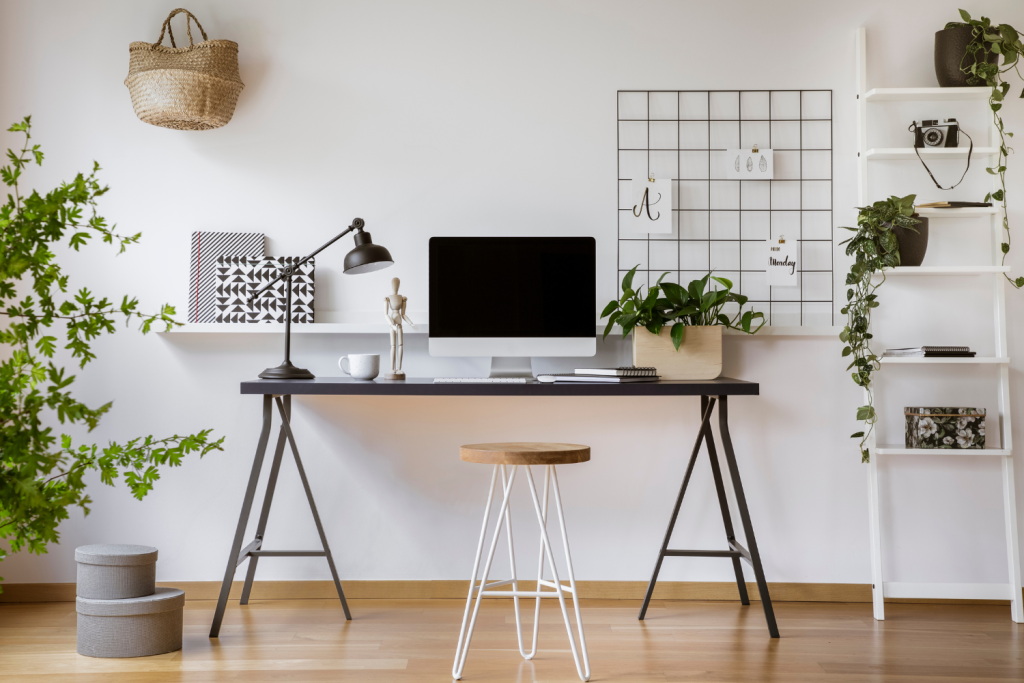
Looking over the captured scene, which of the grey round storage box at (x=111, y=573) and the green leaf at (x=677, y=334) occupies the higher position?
the green leaf at (x=677, y=334)

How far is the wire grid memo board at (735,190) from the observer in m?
2.91

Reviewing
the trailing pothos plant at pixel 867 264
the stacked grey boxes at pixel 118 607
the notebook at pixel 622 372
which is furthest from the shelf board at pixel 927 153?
the stacked grey boxes at pixel 118 607

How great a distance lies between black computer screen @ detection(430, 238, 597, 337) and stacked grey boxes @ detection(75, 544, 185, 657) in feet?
3.87

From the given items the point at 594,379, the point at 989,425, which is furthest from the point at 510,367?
the point at 989,425

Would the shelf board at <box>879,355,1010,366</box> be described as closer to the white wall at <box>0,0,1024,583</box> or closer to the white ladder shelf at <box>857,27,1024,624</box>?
the white ladder shelf at <box>857,27,1024,624</box>

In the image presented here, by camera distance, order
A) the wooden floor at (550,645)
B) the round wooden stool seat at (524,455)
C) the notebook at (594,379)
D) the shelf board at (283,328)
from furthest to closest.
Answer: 1. the shelf board at (283,328)
2. the notebook at (594,379)
3. the wooden floor at (550,645)
4. the round wooden stool seat at (524,455)

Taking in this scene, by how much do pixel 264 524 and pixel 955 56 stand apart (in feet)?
9.60

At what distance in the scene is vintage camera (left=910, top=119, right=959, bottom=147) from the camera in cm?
280

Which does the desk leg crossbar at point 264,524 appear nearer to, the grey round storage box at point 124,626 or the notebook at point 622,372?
the grey round storage box at point 124,626

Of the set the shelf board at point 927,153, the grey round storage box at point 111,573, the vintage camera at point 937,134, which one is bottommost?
the grey round storage box at point 111,573

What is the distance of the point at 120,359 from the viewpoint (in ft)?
9.62

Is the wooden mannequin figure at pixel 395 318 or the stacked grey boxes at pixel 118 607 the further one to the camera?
the wooden mannequin figure at pixel 395 318

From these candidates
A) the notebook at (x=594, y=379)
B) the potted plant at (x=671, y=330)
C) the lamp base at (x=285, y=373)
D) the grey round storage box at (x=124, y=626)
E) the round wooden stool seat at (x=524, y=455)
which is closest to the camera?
the round wooden stool seat at (x=524, y=455)

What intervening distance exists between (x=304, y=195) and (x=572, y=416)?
1.31 m
